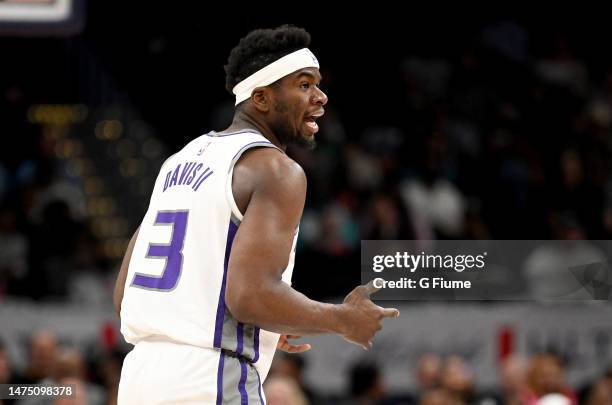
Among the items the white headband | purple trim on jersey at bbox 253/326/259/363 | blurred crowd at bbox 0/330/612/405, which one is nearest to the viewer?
purple trim on jersey at bbox 253/326/259/363

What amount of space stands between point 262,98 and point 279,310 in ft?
2.94

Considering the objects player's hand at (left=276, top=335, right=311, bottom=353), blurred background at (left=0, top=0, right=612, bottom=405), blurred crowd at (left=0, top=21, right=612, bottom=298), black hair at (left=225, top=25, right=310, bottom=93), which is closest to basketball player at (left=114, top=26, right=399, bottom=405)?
black hair at (left=225, top=25, right=310, bottom=93)

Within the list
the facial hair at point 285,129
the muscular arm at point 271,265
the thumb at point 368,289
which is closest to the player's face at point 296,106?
the facial hair at point 285,129

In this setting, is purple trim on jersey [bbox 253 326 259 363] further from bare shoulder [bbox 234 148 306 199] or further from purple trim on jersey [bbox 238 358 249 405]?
bare shoulder [bbox 234 148 306 199]

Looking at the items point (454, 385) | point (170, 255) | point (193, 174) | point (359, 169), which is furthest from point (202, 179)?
point (359, 169)

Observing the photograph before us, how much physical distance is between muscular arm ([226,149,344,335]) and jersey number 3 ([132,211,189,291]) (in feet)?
0.80

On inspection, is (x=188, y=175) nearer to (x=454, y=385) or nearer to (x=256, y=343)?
(x=256, y=343)

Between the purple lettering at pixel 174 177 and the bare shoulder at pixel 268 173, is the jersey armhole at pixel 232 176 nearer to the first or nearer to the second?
the bare shoulder at pixel 268 173

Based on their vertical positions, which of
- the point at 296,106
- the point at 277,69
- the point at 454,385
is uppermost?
the point at 277,69

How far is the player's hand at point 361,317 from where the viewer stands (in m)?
4.12

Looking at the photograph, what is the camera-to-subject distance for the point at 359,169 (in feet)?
43.7

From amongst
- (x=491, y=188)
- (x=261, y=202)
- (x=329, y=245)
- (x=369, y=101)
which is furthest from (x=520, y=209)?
(x=261, y=202)

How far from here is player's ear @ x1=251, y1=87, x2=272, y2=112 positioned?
4504 mm

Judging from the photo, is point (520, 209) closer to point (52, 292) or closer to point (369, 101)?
point (369, 101)
